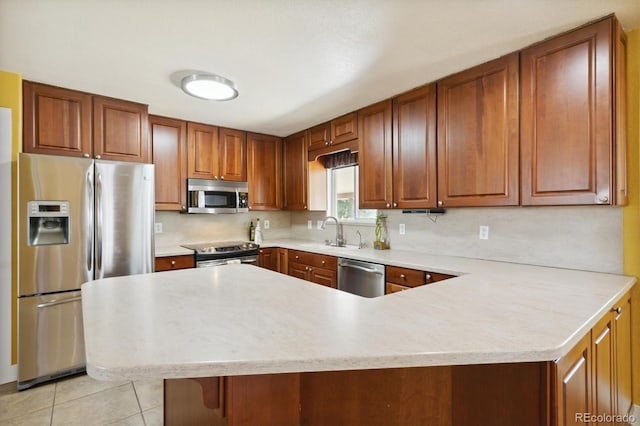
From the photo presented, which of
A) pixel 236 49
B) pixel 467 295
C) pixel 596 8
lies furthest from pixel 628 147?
pixel 236 49

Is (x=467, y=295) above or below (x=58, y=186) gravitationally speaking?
below

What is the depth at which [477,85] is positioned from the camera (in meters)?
2.21

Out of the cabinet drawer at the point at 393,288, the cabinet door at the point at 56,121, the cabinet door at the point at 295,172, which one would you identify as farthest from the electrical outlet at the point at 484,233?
the cabinet door at the point at 56,121

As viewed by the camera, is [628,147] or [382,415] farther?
[628,147]

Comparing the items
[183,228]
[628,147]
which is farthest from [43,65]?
[628,147]

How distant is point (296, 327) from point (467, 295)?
0.84 m

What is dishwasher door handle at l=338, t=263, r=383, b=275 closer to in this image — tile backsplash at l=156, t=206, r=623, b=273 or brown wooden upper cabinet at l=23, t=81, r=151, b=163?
tile backsplash at l=156, t=206, r=623, b=273

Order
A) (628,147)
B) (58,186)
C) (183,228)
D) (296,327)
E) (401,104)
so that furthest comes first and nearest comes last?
1. (183,228)
2. (401,104)
3. (58,186)
4. (628,147)
5. (296,327)

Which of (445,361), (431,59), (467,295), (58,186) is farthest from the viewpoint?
(58,186)

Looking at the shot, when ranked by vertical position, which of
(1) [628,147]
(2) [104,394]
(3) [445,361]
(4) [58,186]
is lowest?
(2) [104,394]

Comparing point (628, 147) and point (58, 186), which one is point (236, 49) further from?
point (628, 147)

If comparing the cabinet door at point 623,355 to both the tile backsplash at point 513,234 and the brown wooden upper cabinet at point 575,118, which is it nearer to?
the tile backsplash at point 513,234

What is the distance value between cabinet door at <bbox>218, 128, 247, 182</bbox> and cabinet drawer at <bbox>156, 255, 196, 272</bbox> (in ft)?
3.64

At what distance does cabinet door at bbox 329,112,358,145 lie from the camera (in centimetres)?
321
